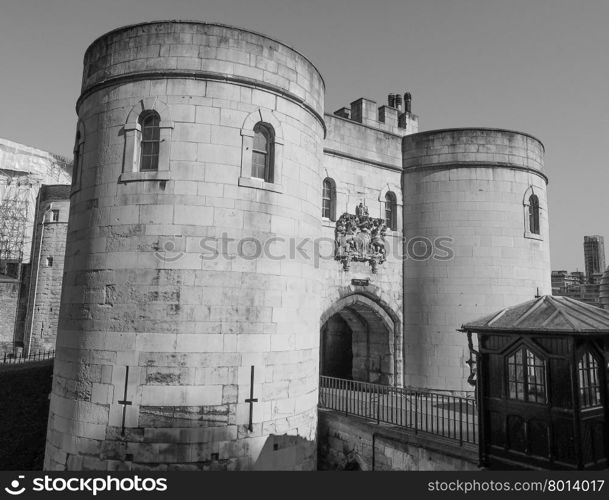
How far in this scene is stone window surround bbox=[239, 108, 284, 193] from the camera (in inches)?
412

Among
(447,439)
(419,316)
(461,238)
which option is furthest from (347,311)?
(447,439)

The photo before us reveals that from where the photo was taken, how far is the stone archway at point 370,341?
15.9m

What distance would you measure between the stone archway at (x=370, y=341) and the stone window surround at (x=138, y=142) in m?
7.14

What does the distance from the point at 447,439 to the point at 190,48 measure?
10.2 meters

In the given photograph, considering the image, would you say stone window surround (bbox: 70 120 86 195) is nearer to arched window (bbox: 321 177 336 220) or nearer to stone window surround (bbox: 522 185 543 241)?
arched window (bbox: 321 177 336 220)

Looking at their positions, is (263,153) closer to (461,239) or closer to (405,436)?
(405,436)

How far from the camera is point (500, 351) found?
8.58 meters

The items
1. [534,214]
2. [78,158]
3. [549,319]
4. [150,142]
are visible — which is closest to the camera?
[549,319]

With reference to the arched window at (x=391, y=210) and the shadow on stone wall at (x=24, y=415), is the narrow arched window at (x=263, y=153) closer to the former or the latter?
the arched window at (x=391, y=210)

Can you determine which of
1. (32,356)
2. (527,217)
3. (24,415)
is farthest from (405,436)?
(32,356)

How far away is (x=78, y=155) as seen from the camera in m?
11.4

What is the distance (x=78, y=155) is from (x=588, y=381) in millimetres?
11888

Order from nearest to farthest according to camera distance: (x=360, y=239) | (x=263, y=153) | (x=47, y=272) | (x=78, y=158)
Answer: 1. (x=263, y=153)
2. (x=78, y=158)
3. (x=360, y=239)
4. (x=47, y=272)

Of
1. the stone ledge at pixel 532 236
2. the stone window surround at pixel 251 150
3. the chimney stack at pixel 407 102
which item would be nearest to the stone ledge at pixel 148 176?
the stone window surround at pixel 251 150
